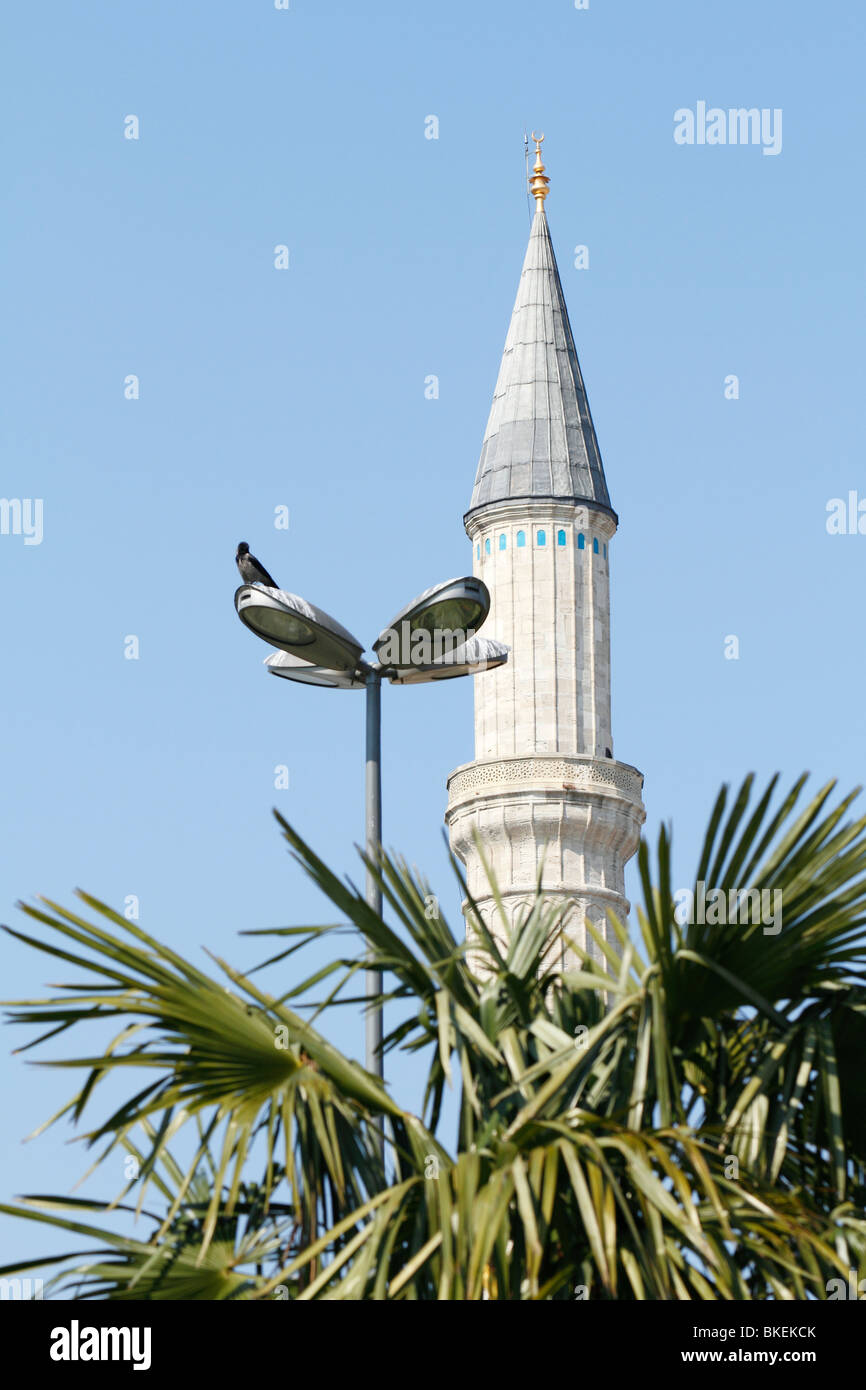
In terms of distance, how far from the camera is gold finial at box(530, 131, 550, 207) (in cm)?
4509

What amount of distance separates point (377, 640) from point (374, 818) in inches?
40.8

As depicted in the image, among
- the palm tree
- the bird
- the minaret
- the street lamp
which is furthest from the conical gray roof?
the palm tree

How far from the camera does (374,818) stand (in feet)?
39.2

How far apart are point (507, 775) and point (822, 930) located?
30.7 m

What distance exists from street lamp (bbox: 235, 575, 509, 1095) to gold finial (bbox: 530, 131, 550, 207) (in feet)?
109

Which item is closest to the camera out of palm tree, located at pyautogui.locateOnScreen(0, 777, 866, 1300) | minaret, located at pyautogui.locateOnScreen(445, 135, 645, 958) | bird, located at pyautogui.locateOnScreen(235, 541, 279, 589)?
palm tree, located at pyautogui.locateOnScreen(0, 777, 866, 1300)

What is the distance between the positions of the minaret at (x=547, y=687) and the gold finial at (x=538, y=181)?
15.3 feet

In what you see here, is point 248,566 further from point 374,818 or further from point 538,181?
point 538,181

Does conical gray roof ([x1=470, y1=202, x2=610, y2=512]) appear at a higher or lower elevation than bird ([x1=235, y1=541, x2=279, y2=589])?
higher

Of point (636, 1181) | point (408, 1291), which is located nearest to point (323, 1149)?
point (408, 1291)

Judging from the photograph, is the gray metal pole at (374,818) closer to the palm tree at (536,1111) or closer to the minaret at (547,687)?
the palm tree at (536,1111)

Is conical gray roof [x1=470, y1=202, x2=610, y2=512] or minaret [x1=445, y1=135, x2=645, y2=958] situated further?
conical gray roof [x1=470, y1=202, x2=610, y2=512]

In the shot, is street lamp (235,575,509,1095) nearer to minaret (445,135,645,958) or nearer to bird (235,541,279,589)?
bird (235,541,279,589)
